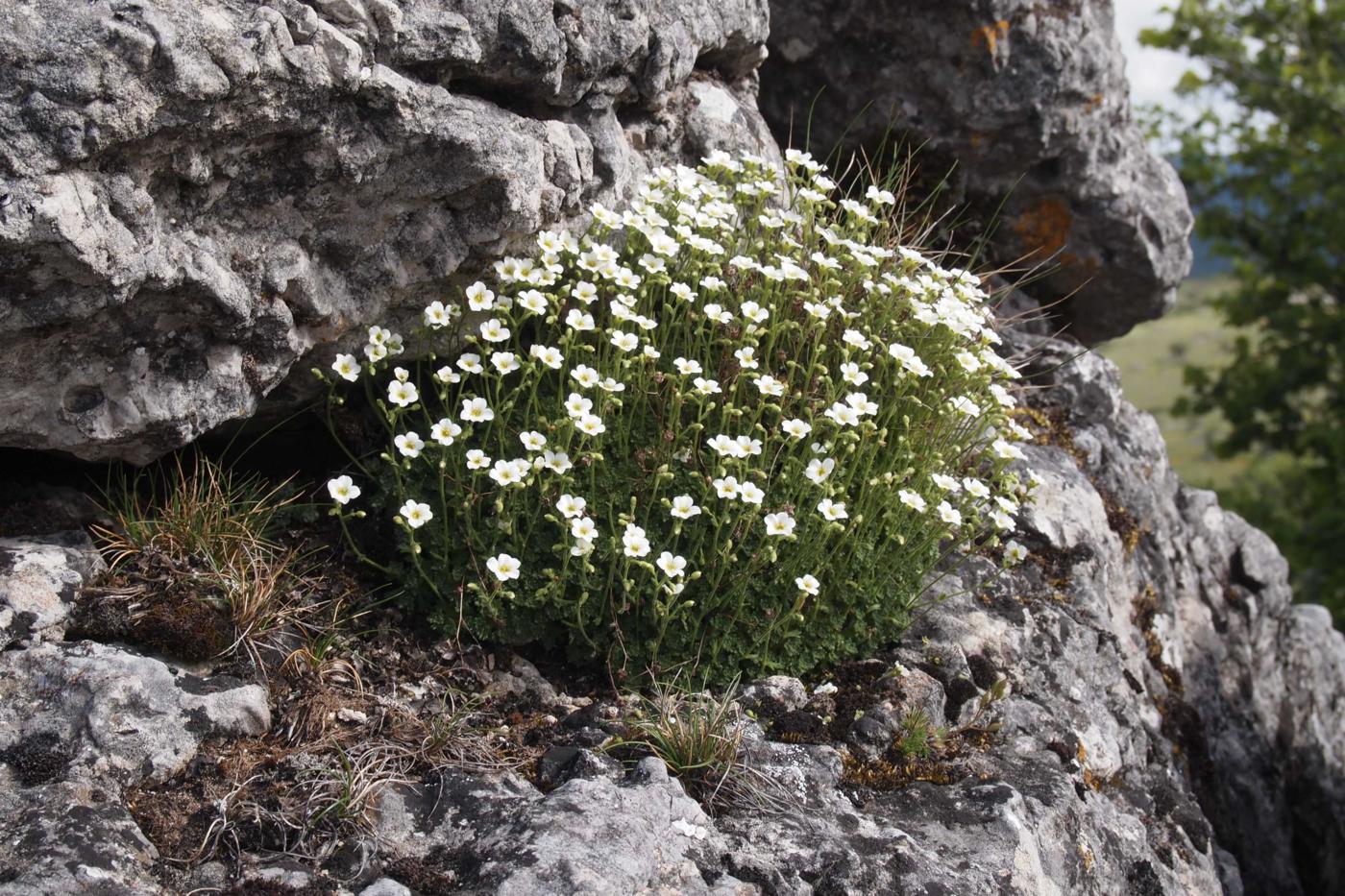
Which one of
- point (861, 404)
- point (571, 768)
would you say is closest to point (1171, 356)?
point (861, 404)

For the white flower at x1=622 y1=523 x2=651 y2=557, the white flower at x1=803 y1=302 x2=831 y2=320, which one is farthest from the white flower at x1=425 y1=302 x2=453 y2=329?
the white flower at x1=803 y1=302 x2=831 y2=320

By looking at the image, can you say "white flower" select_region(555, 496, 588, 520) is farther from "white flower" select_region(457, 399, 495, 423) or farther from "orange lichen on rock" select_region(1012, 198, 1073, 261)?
"orange lichen on rock" select_region(1012, 198, 1073, 261)

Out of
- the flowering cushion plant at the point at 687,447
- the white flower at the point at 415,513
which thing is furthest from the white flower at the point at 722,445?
the white flower at the point at 415,513

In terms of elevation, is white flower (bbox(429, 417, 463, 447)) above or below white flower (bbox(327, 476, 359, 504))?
above

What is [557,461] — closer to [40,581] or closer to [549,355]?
[549,355]

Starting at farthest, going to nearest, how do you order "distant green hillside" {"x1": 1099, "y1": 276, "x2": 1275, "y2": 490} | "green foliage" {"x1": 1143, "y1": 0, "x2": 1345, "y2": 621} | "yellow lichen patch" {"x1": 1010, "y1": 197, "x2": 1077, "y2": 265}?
"distant green hillside" {"x1": 1099, "y1": 276, "x2": 1275, "y2": 490} → "green foliage" {"x1": 1143, "y1": 0, "x2": 1345, "y2": 621} → "yellow lichen patch" {"x1": 1010, "y1": 197, "x2": 1077, "y2": 265}

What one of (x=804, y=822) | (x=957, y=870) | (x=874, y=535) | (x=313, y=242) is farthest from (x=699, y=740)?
(x=313, y=242)

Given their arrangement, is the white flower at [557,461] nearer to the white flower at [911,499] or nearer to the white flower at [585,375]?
the white flower at [585,375]
